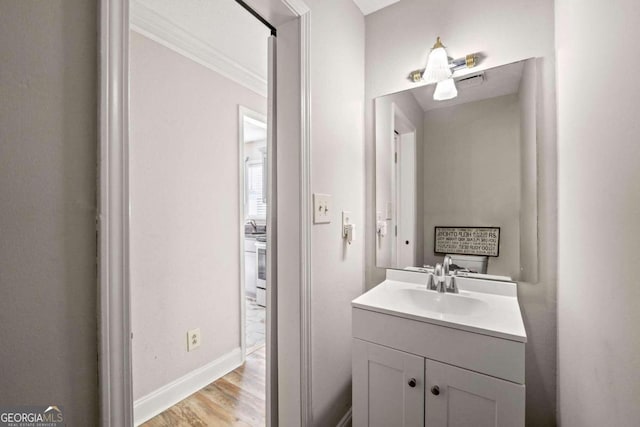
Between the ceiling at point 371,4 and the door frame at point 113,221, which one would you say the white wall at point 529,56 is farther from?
the door frame at point 113,221

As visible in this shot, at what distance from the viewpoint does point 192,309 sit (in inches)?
73.1

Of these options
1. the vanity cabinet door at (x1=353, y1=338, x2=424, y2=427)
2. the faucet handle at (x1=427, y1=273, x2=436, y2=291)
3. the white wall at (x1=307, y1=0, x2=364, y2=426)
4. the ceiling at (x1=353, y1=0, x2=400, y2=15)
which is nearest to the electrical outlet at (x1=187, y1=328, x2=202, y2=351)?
the white wall at (x1=307, y1=0, x2=364, y2=426)

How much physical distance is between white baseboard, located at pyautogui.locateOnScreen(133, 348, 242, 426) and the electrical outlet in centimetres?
17

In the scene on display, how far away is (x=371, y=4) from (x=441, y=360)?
1.88 metres

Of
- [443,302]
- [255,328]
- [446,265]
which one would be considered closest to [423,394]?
[443,302]

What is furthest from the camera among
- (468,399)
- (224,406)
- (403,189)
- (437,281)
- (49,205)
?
(224,406)

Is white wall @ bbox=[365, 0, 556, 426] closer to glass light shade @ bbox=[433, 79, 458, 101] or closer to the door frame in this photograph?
glass light shade @ bbox=[433, 79, 458, 101]

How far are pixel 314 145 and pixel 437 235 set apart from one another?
84cm

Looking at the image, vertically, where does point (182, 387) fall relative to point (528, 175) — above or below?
below

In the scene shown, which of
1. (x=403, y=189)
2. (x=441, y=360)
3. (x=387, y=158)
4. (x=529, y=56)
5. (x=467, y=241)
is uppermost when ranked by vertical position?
(x=529, y=56)

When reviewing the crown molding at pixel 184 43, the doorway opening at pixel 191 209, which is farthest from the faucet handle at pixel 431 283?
the crown molding at pixel 184 43

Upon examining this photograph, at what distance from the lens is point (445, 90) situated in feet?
4.72

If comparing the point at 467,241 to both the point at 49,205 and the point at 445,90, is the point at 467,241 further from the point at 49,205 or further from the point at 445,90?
the point at 49,205

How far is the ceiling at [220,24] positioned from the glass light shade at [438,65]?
1.06 meters
